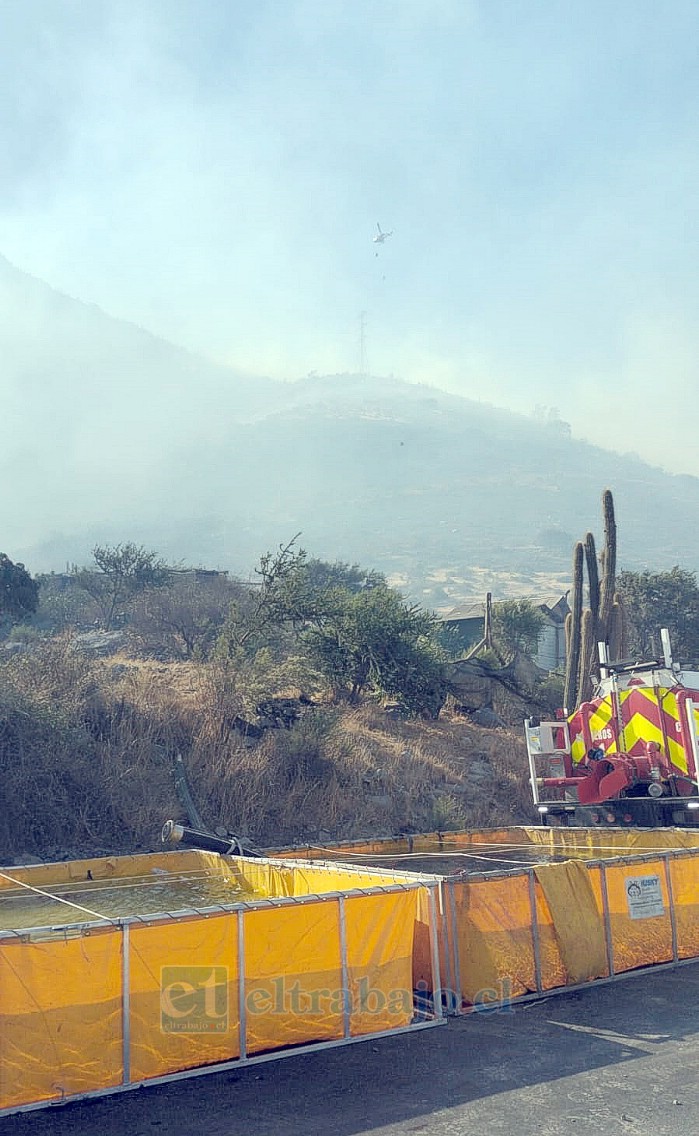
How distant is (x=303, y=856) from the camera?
12648 millimetres

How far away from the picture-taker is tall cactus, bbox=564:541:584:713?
74.8ft

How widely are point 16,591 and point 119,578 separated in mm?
10967

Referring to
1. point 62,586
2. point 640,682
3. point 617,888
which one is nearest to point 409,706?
point 640,682

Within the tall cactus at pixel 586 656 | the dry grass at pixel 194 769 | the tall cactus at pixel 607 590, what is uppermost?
the tall cactus at pixel 607 590

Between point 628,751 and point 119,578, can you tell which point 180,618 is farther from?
point 628,751

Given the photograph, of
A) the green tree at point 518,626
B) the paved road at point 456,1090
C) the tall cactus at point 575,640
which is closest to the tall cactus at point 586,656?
the tall cactus at point 575,640

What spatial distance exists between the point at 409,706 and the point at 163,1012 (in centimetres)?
1833

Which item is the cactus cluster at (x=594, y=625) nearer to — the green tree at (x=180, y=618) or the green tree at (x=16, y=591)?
the green tree at (x=180, y=618)

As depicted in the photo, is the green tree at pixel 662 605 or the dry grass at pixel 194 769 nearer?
the dry grass at pixel 194 769

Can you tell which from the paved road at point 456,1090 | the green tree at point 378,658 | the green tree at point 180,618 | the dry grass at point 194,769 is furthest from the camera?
the green tree at point 180,618

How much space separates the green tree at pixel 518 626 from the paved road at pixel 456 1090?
107ft

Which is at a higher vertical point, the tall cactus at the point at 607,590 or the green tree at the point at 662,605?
the green tree at the point at 662,605

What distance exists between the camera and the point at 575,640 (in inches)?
931

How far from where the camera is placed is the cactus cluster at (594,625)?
2214 centimetres
